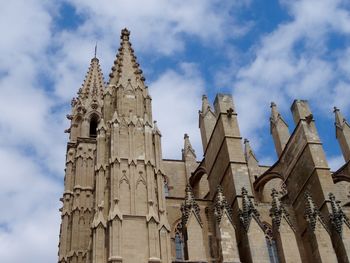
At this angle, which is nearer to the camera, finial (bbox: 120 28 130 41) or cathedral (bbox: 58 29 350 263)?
cathedral (bbox: 58 29 350 263)

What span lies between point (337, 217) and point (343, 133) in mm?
10474

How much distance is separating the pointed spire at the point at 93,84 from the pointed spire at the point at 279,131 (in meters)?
10.9

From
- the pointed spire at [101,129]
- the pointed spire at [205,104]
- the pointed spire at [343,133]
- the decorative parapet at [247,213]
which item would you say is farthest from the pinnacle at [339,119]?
the pointed spire at [101,129]

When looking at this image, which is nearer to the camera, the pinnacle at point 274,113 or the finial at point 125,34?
the finial at point 125,34

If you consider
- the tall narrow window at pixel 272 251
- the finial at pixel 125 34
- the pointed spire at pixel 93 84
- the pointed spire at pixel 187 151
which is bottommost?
the tall narrow window at pixel 272 251

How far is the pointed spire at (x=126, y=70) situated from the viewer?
22.3 m

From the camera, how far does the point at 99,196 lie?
58.5ft

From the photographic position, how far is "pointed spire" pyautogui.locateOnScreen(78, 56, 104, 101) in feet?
111

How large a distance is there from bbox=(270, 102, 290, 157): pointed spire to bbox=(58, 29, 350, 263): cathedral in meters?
0.05

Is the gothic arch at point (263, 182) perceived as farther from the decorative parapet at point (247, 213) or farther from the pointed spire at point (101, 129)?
the pointed spire at point (101, 129)

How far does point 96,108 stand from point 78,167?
543 cm

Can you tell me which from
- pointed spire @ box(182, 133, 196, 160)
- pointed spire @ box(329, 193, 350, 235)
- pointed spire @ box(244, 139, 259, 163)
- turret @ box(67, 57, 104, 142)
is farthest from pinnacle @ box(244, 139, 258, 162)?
pointed spire @ box(329, 193, 350, 235)

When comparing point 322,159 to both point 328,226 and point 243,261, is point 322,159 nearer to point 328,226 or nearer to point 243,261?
point 328,226

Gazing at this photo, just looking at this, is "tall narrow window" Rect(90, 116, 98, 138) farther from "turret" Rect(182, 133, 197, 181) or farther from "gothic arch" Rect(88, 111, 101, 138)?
"turret" Rect(182, 133, 197, 181)
